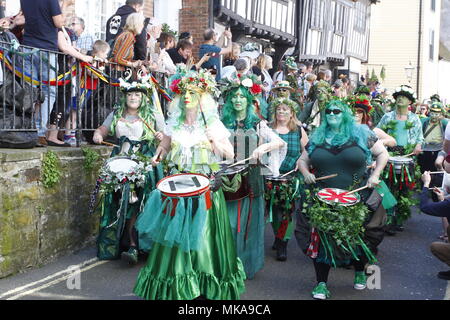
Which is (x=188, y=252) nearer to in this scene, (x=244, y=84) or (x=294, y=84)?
(x=244, y=84)

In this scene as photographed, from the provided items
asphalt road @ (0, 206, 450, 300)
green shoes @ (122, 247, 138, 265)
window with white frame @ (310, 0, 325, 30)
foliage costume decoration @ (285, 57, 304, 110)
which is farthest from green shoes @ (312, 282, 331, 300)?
window with white frame @ (310, 0, 325, 30)

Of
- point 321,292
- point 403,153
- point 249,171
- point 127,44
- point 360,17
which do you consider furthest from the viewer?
point 360,17

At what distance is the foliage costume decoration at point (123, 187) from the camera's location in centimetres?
730

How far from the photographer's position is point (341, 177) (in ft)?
20.2

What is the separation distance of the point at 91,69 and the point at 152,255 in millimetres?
3899

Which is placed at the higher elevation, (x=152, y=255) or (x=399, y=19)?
(x=399, y=19)

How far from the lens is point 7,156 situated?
6.48 metres

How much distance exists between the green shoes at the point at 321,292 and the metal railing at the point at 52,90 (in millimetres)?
3559

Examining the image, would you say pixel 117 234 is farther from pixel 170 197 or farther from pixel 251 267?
pixel 170 197

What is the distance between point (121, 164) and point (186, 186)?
2011 millimetres

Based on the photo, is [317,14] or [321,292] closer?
[321,292]

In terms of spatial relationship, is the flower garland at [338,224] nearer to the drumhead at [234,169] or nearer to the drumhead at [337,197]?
the drumhead at [337,197]

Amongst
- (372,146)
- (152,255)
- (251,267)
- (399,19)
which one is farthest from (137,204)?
(399,19)

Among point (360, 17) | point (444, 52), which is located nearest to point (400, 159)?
point (360, 17)
